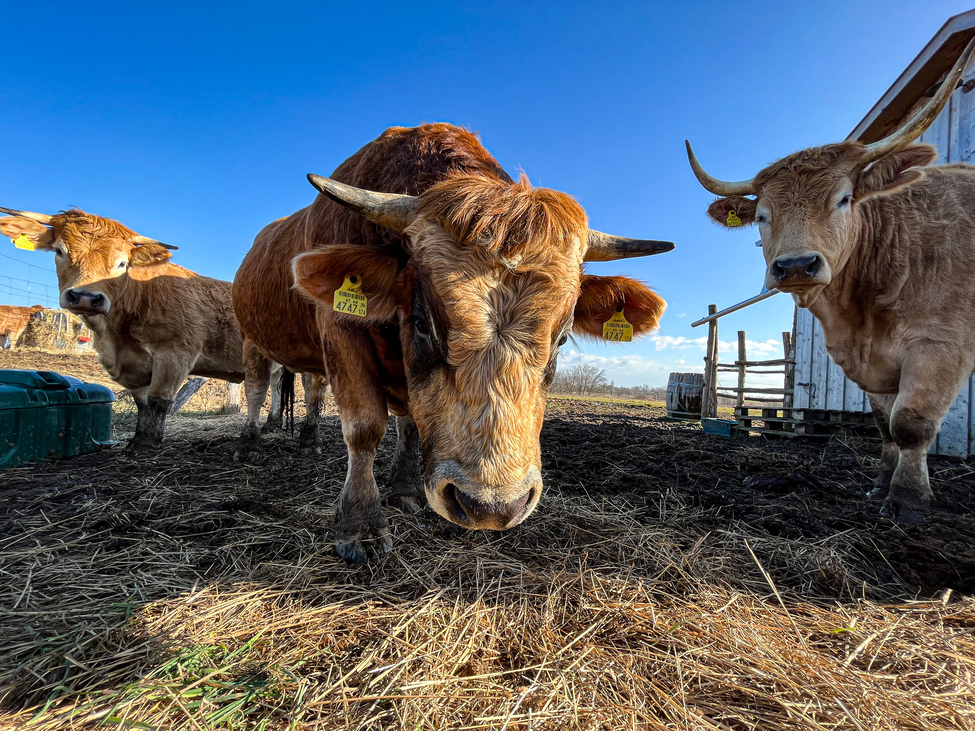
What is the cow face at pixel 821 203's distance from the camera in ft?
11.6

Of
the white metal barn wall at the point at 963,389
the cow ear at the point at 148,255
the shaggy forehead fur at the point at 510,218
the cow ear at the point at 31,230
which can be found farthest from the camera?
the cow ear at the point at 148,255

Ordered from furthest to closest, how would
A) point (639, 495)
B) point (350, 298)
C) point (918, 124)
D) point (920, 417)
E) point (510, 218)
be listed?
1. point (639, 495)
2. point (918, 124)
3. point (920, 417)
4. point (350, 298)
5. point (510, 218)

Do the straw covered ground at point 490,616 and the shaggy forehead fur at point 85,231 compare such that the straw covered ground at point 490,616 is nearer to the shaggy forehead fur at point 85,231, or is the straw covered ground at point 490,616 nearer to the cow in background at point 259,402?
the cow in background at point 259,402

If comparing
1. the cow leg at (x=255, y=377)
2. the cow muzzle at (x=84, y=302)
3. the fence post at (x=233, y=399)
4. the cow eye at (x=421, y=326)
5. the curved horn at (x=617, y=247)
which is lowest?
the fence post at (x=233, y=399)

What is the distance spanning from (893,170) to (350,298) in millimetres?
4507

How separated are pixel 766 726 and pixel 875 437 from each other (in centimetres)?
676

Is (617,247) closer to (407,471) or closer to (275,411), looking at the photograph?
(407,471)

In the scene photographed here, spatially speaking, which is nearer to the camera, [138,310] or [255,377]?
[255,377]

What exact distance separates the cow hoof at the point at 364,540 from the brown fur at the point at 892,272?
345 centimetres

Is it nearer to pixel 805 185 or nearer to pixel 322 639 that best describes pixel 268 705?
pixel 322 639

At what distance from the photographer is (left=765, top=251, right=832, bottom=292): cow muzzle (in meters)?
3.45

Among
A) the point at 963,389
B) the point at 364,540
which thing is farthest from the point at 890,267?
the point at 364,540

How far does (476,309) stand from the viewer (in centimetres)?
171

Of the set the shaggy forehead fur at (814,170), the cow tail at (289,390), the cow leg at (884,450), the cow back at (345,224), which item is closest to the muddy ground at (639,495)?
the cow leg at (884,450)
